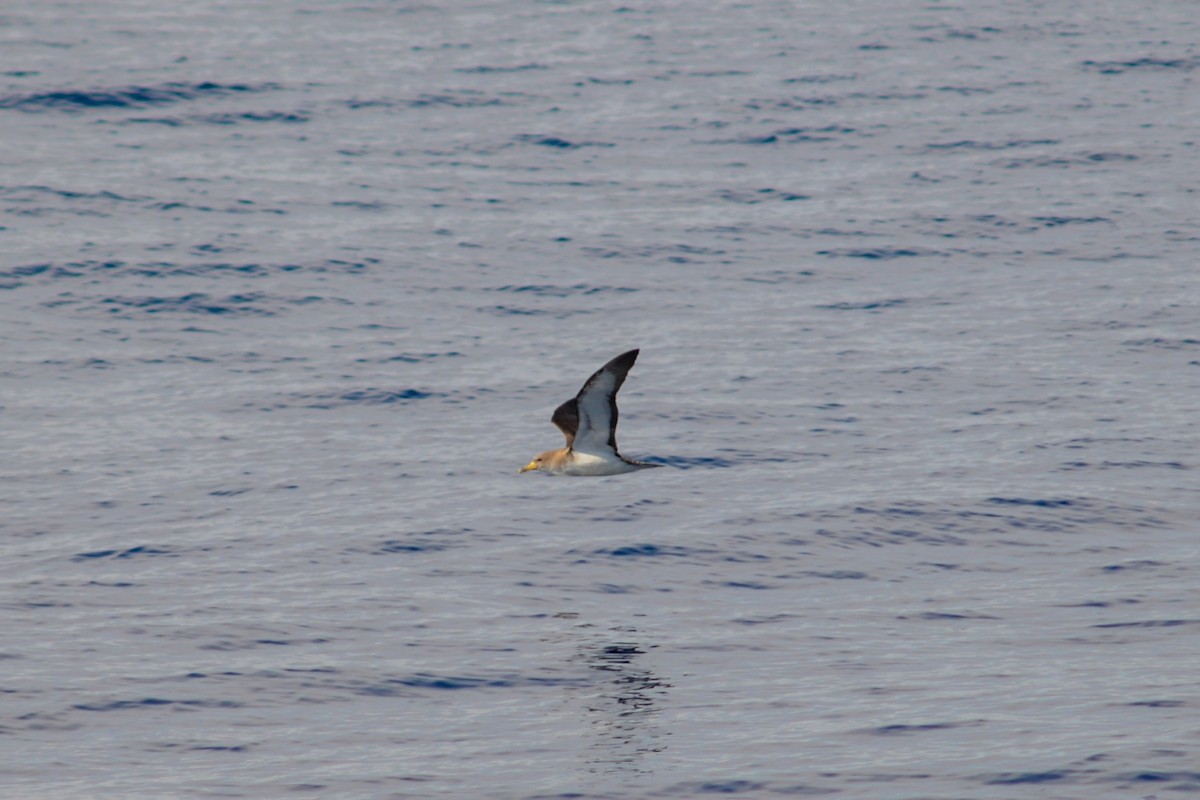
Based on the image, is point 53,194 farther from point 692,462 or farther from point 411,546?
point 411,546

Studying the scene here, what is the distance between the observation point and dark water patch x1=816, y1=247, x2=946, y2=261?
32156 mm

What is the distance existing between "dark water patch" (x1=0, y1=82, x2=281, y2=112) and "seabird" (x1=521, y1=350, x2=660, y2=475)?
28.7m

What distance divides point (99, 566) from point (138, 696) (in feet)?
12.1

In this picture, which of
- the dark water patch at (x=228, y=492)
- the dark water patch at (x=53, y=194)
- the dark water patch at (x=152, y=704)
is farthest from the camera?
the dark water patch at (x=53, y=194)

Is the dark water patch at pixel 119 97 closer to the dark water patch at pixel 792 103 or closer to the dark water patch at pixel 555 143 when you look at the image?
the dark water patch at pixel 555 143

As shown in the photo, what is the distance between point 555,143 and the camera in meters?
41.4

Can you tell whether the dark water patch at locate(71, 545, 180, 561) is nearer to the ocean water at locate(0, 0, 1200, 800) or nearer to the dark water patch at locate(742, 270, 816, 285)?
the ocean water at locate(0, 0, 1200, 800)

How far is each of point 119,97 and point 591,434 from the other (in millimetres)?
30186

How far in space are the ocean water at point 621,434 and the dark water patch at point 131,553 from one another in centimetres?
8

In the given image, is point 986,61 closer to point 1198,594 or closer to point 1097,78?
point 1097,78

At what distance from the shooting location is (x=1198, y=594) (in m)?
18.0

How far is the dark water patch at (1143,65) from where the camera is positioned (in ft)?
154

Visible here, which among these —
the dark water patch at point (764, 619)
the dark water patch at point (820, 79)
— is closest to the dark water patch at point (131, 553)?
the dark water patch at point (764, 619)

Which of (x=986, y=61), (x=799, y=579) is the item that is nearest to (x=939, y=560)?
(x=799, y=579)
